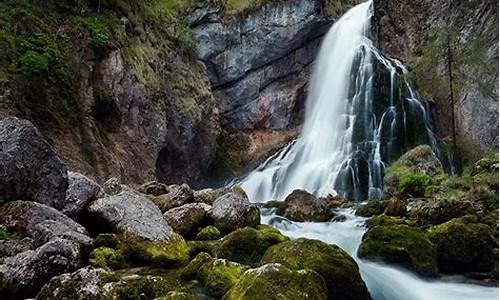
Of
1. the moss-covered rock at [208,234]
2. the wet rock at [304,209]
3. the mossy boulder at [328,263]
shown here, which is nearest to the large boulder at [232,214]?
the moss-covered rock at [208,234]

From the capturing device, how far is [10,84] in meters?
16.0

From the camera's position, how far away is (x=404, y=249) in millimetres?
9797

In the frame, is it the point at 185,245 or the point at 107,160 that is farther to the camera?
the point at 107,160

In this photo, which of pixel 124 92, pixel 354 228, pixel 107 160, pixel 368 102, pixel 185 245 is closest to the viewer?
pixel 185 245

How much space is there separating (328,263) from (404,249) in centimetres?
320

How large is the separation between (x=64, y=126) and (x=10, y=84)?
2423 millimetres

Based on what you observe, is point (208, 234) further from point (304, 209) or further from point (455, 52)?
point (455, 52)

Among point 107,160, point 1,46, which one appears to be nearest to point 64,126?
point 107,160

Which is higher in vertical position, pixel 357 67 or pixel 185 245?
pixel 357 67

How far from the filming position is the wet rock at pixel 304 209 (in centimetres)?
1534

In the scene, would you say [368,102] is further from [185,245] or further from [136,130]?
[185,245]

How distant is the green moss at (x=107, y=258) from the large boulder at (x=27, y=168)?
6.83 ft

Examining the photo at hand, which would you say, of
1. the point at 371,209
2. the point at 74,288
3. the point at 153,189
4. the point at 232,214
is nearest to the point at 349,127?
the point at 371,209

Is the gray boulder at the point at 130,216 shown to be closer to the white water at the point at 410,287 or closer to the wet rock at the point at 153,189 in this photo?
the white water at the point at 410,287
